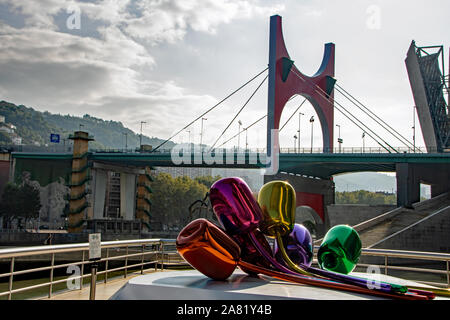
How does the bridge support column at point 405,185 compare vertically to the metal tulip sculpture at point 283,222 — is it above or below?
above

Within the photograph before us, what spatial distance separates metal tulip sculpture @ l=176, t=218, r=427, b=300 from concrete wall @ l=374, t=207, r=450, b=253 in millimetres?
26450

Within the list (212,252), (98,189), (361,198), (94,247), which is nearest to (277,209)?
(212,252)

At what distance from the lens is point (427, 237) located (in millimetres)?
34094

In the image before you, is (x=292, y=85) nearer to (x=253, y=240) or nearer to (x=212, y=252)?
(x=253, y=240)

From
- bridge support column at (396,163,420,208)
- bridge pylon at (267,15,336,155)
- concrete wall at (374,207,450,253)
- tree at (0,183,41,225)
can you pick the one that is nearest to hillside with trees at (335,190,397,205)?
bridge pylon at (267,15,336,155)

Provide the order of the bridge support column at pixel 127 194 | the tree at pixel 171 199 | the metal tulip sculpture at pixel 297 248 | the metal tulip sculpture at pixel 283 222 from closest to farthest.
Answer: the metal tulip sculpture at pixel 283 222
the metal tulip sculpture at pixel 297 248
the bridge support column at pixel 127 194
the tree at pixel 171 199

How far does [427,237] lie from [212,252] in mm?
30856

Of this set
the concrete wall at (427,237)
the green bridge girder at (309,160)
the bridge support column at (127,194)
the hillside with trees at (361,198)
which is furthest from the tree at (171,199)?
the hillside with trees at (361,198)

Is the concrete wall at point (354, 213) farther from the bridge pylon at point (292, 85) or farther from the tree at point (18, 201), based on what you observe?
the tree at point (18, 201)

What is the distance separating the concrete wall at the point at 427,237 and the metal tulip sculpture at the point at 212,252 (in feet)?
86.8

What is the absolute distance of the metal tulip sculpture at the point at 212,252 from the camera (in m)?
6.97

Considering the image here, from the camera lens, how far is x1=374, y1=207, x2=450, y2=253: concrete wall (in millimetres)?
32625

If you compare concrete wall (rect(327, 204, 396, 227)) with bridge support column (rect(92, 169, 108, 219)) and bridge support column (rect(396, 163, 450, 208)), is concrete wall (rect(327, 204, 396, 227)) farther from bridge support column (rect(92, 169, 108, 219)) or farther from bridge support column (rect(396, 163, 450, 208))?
bridge support column (rect(92, 169, 108, 219))

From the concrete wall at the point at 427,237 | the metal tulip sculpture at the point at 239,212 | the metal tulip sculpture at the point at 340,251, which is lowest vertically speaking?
the concrete wall at the point at 427,237
